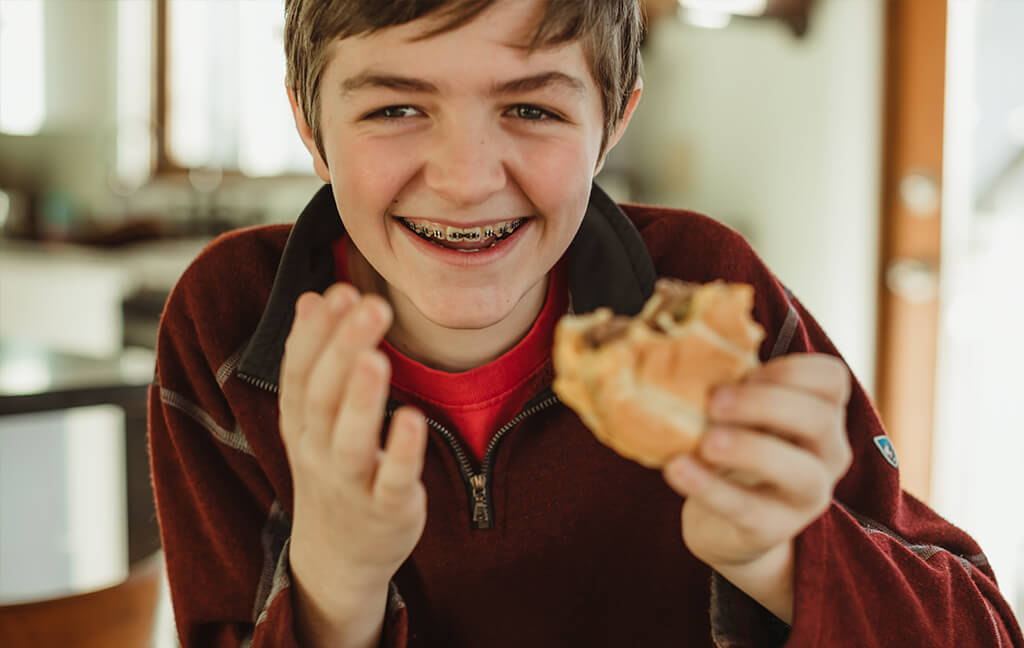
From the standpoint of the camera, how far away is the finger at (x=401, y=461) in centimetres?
55

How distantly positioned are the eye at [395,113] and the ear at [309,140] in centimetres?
14

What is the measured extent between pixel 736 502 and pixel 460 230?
40 centimetres

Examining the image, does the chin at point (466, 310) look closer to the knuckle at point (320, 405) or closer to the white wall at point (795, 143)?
the knuckle at point (320, 405)

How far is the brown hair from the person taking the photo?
716 mm

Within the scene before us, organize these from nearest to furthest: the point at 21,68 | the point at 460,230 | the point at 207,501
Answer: the point at 460,230 < the point at 207,501 < the point at 21,68

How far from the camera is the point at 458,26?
0.70 meters

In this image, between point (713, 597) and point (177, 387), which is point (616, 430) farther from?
point (177, 387)

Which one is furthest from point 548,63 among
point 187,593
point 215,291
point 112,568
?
point 112,568

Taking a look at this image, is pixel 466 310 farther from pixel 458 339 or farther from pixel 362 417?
pixel 362 417

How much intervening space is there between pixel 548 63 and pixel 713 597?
519 millimetres

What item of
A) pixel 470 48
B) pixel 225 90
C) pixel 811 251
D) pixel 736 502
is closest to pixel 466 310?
pixel 470 48

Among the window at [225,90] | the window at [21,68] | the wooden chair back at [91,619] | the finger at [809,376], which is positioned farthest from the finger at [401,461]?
the window at [21,68]

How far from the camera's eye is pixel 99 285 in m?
3.14

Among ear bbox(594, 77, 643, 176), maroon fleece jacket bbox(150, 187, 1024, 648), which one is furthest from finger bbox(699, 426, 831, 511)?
ear bbox(594, 77, 643, 176)
